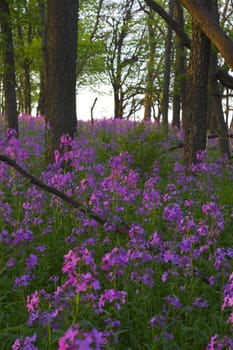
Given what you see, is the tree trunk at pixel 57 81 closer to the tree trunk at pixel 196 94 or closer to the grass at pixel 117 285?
the tree trunk at pixel 196 94

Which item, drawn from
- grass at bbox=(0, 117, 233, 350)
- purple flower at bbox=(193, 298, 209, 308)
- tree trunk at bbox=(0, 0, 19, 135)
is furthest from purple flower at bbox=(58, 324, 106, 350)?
tree trunk at bbox=(0, 0, 19, 135)

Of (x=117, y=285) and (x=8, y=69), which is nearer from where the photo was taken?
(x=117, y=285)

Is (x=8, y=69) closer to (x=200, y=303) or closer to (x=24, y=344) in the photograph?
(x=200, y=303)

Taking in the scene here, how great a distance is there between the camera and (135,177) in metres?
5.55

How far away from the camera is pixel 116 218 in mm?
4293

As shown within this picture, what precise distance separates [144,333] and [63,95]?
258 inches

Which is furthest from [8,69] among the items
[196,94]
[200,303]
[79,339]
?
[79,339]

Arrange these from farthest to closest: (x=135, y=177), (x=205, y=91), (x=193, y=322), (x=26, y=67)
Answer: (x=26, y=67) < (x=205, y=91) < (x=135, y=177) < (x=193, y=322)

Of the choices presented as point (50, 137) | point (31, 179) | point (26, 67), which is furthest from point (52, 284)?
point (26, 67)

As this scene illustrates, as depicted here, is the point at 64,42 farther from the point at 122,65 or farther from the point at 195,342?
the point at 122,65

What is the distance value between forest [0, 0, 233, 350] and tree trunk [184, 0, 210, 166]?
2 centimetres

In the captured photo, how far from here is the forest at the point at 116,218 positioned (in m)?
2.88

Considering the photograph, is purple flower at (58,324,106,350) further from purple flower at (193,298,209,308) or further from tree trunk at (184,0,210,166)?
tree trunk at (184,0,210,166)

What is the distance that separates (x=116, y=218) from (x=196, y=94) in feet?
16.5
